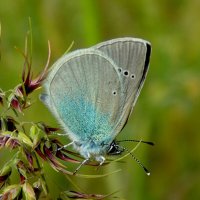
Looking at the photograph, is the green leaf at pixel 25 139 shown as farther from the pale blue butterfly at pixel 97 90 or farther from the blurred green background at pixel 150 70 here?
the blurred green background at pixel 150 70

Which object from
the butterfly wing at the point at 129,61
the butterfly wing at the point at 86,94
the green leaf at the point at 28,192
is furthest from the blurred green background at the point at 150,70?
the green leaf at the point at 28,192

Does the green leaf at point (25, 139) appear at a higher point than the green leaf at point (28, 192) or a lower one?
higher

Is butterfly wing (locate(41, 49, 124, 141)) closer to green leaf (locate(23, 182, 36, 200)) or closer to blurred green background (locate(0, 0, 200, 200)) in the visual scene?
green leaf (locate(23, 182, 36, 200))

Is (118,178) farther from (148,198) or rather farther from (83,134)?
(83,134)

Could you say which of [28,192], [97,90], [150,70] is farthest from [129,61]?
[150,70]

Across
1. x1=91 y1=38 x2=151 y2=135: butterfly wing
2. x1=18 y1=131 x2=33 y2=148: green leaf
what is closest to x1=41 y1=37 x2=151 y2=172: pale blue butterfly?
x1=91 y1=38 x2=151 y2=135: butterfly wing

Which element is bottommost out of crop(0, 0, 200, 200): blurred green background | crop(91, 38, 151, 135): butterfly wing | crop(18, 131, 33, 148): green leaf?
crop(0, 0, 200, 200): blurred green background

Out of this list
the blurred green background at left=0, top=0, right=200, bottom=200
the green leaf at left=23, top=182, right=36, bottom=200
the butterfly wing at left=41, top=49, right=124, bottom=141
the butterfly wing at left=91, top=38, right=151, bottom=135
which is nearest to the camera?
the green leaf at left=23, top=182, right=36, bottom=200

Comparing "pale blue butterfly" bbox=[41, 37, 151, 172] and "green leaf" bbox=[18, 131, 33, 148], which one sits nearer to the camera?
"green leaf" bbox=[18, 131, 33, 148]
